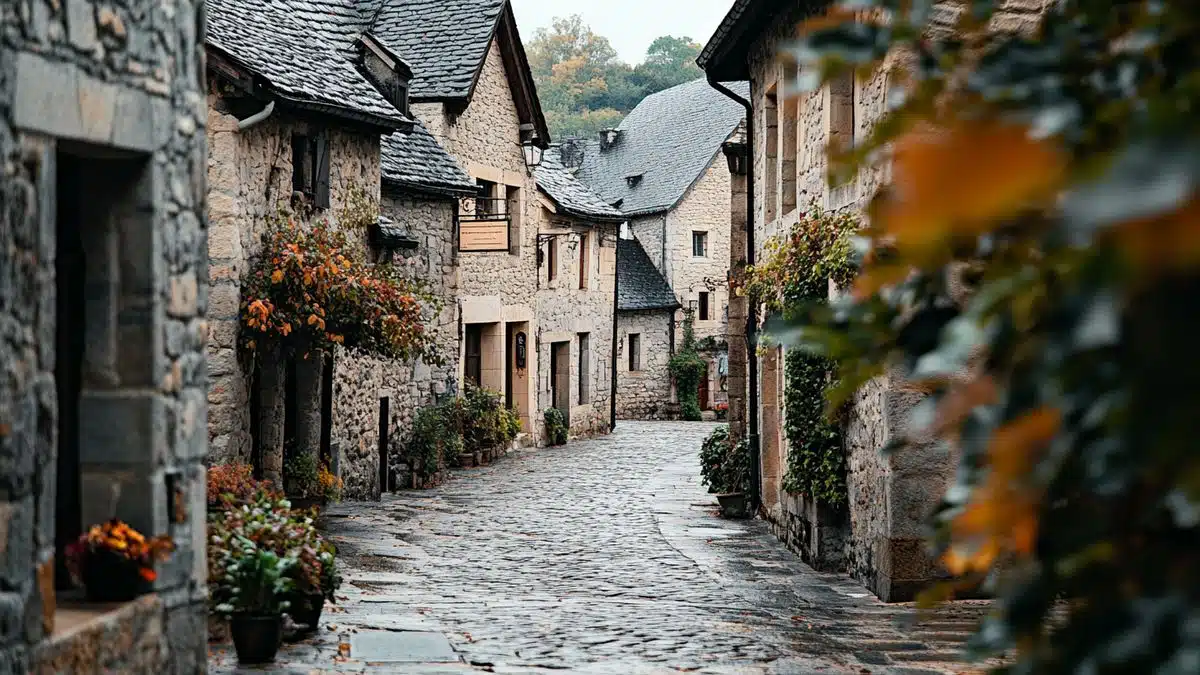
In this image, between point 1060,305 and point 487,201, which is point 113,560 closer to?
point 1060,305

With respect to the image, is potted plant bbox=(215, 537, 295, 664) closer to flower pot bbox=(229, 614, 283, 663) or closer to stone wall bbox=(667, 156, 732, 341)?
flower pot bbox=(229, 614, 283, 663)

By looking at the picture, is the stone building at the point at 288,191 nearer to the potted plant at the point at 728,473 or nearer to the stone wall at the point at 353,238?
the stone wall at the point at 353,238

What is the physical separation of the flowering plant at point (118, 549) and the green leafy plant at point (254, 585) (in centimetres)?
162

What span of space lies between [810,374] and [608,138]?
28.5 meters

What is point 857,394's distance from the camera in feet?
31.5

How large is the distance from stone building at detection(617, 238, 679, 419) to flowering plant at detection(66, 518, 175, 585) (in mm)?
27489

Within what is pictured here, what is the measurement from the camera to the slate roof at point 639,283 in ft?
106

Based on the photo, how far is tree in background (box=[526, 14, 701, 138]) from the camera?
57.7 m

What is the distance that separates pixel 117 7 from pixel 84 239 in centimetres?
82

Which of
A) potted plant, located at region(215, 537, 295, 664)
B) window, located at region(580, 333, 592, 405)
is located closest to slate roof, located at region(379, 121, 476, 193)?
window, located at region(580, 333, 592, 405)

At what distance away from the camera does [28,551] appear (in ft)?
13.2

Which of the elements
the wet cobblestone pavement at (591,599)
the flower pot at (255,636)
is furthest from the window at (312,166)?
the flower pot at (255,636)

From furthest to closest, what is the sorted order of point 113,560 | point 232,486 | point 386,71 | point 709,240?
point 709,240 → point 386,71 → point 232,486 → point 113,560

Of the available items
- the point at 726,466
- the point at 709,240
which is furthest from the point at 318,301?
the point at 709,240
